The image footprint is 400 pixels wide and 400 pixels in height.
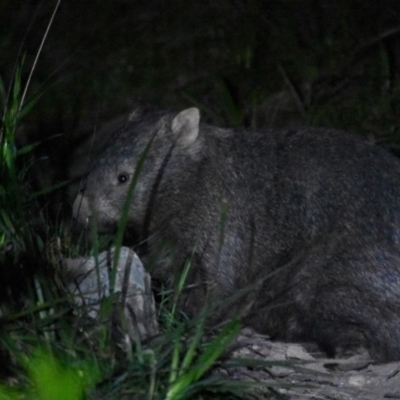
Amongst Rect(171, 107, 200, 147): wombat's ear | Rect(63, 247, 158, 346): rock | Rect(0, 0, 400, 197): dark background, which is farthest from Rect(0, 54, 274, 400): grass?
Rect(0, 0, 400, 197): dark background

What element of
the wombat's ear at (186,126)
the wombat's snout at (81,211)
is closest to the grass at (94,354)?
the wombat's snout at (81,211)

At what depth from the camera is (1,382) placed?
529 centimetres

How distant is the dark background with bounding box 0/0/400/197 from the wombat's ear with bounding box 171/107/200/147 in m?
2.42

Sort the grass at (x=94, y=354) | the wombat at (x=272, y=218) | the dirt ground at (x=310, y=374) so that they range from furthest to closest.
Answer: the wombat at (x=272, y=218) → the dirt ground at (x=310, y=374) → the grass at (x=94, y=354)

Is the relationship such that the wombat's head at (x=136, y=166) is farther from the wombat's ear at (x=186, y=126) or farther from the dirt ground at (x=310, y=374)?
the dirt ground at (x=310, y=374)

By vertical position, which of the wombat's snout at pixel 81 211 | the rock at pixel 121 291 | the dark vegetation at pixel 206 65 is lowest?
the dark vegetation at pixel 206 65

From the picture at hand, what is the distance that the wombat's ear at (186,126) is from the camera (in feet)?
24.4

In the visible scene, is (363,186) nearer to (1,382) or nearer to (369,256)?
(369,256)

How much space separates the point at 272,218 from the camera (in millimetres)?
7121

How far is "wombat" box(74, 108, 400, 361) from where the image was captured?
6680 mm

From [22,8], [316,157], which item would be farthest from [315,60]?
[316,157]

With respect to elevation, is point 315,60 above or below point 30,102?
below

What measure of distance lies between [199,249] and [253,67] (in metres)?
4.14

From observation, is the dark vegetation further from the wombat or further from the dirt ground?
the dirt ground
